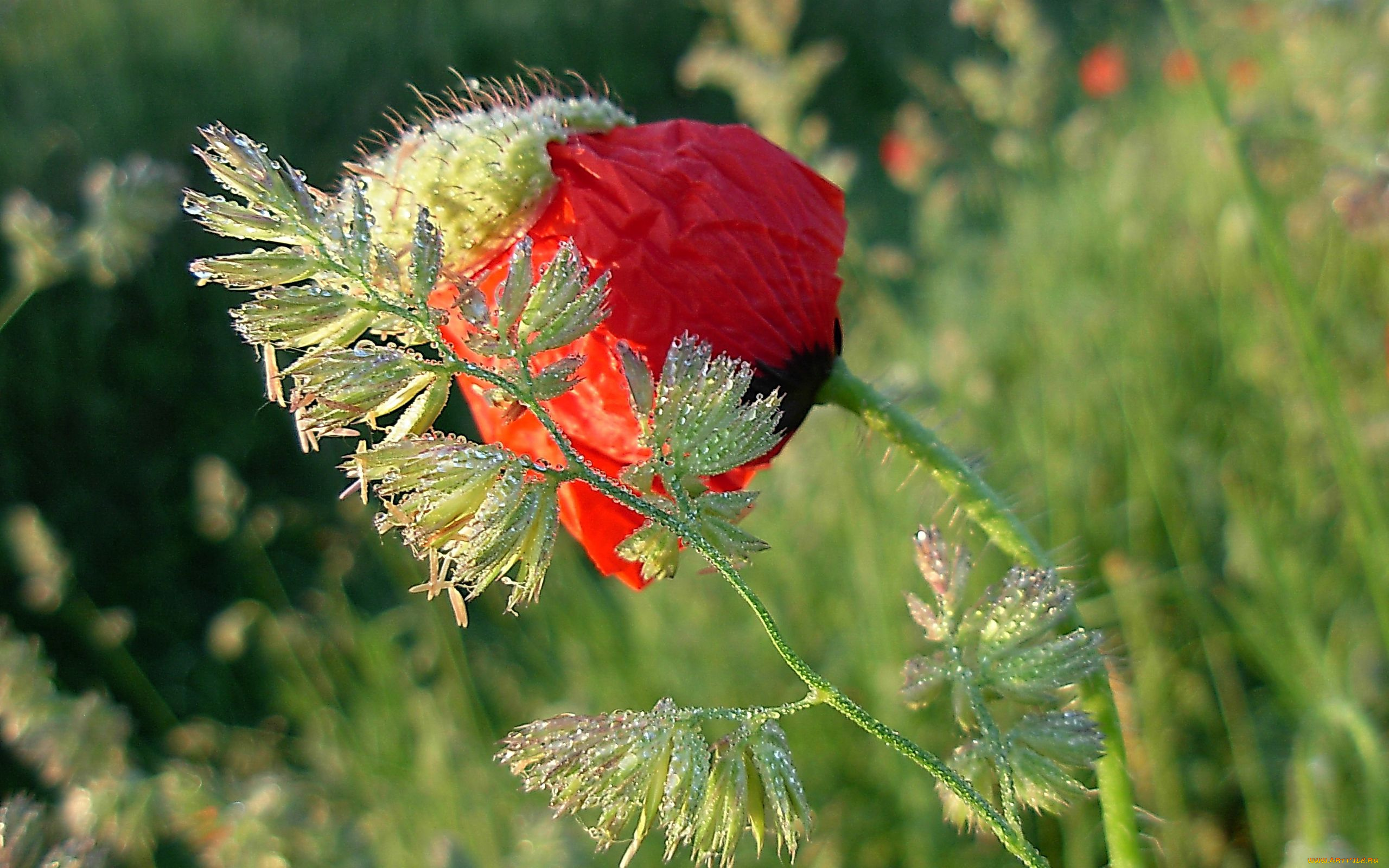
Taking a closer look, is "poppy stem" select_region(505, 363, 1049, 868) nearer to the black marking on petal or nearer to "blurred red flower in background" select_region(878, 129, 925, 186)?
the black marking on petal

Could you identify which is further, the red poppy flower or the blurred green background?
the blurred green background

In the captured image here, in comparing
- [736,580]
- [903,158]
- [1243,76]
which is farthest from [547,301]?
[1243,76]

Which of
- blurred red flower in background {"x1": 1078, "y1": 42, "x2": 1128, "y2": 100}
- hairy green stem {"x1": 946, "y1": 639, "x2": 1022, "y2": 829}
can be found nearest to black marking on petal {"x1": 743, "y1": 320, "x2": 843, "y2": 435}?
hairy green stem {"x1": 946, "y1": 639, "x2": 1022, "y2": 829}

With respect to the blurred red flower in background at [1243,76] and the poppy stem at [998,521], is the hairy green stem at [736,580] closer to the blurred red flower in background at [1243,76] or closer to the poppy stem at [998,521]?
the poppy stem at [998,521]

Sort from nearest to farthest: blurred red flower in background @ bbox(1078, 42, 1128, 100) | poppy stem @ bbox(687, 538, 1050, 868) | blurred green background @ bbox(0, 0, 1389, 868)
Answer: poppy stem @ bbox(687, 538, 1050, 868), blurred green background @ bbox(0, 0, 1389, 868), blurred red flower in background @ bbox(1078, 42, 1128, 100)

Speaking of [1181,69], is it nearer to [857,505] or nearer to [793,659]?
[857,505]

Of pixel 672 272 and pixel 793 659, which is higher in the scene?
pixel 672 272

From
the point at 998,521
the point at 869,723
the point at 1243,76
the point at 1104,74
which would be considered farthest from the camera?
the point at 1104,74
